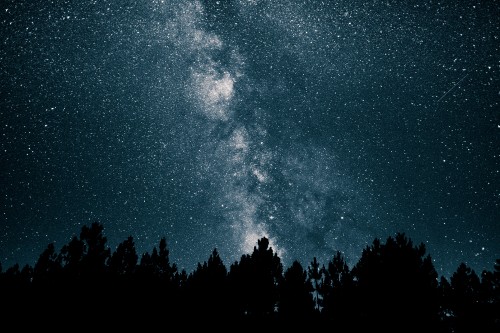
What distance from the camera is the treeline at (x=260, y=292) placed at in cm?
1653

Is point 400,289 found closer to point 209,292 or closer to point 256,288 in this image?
point 256,288

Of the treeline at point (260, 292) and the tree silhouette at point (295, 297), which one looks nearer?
the treeline at point (260, 292)

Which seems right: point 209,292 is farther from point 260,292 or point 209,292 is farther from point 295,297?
point 295,297

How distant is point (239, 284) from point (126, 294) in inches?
353

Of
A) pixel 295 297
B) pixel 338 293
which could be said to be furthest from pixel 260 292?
pixel 338 293

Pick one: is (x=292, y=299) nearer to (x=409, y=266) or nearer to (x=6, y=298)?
(x=409, y=266)

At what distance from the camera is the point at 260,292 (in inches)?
848

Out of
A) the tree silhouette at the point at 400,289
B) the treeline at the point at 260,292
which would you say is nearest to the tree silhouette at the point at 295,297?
the treeline at the point at 260,292

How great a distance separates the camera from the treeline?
16531 millimetres

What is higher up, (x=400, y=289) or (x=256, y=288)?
(x=256, y=288)

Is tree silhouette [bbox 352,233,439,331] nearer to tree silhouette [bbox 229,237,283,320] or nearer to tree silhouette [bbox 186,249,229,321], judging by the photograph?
tree silhouette [bbox 229,237,283,320]

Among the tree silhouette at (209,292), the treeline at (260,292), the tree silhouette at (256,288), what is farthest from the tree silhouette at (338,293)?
the tree silhouette at (209,292)

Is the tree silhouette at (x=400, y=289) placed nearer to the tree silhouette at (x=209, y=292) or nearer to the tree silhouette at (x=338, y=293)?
the tree silhouette at (x=338, y=293)

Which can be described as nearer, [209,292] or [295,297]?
[295,297]
